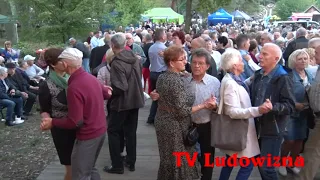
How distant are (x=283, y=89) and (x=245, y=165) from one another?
0.91 meters

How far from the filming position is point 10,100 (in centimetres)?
827

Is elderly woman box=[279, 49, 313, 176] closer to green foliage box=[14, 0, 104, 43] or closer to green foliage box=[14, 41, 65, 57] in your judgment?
green foliage box=[14, 0, 104, 43]

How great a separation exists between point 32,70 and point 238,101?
7.43m

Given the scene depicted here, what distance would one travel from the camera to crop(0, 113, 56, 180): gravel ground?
544 centimetres

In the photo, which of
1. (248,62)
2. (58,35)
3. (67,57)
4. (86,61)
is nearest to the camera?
(67,57)

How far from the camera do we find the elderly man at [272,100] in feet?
11.8

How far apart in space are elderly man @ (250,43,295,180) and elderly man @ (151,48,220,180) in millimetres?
478

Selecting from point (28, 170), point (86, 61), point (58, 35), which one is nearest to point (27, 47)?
point (58, 35)

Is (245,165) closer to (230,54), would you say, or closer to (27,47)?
(230,54)

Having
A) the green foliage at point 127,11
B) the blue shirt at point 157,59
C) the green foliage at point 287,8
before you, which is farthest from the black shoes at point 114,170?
the green foliage at point 287,8

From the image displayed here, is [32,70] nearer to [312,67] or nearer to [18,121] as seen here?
[18,121]

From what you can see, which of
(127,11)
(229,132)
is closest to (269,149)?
(229,132)

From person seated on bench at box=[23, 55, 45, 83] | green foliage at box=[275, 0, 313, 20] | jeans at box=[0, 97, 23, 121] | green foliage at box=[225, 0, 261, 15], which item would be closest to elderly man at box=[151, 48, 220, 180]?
jeans at box=[0, 97, 23, 121]

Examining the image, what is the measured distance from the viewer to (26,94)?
880 centimetres
